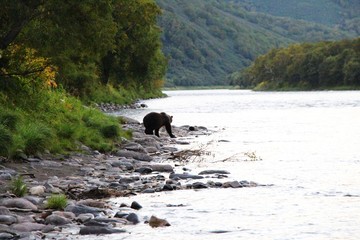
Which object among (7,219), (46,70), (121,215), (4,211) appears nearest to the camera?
(7,219)

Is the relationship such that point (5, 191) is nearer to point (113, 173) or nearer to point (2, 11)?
point (113, 173)

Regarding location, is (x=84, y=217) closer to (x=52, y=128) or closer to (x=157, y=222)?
(x=157, y=222)

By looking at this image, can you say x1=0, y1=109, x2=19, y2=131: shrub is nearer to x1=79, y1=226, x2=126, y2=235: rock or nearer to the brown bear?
x1=79, y1=226, x2=126, y2=235: rock

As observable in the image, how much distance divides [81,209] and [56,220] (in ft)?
3.77

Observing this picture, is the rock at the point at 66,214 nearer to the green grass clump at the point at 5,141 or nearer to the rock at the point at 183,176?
the rock at the point at 183,176

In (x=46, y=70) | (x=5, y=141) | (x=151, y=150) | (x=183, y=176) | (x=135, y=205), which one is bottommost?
(x=151, y=150)

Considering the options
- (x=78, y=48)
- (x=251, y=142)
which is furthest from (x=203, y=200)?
(x=251, y=142)

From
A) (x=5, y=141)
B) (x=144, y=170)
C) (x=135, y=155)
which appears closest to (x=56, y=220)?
(x=5, y=141)

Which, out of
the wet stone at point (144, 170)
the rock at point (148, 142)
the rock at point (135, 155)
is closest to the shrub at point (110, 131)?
the rock at point (148, 142)

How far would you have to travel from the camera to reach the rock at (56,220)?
529 inches

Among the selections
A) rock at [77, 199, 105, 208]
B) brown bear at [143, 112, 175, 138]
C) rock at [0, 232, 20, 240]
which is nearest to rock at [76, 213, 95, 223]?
rock at [77, 199, 105, 208]

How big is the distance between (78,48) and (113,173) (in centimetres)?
458

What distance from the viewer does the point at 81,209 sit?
14.6 meters

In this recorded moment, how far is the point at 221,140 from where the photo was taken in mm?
35344
